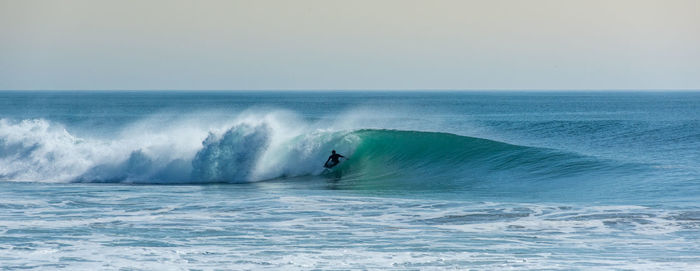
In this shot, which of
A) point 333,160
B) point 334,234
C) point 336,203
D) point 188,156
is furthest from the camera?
point 188,156

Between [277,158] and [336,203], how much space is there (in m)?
7.51

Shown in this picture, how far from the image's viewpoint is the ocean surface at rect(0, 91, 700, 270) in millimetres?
11078

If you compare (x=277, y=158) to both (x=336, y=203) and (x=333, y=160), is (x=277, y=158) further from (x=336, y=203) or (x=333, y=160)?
(x=336, y=203)

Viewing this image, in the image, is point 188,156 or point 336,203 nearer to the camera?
point 336,203

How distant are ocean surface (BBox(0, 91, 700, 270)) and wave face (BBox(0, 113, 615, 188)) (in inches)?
2.2

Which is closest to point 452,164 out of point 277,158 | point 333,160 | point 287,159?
point 333,160

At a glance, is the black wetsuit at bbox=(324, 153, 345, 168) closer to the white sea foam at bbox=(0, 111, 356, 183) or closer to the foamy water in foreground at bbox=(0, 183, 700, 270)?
the white sea foam at bbox=(0, 111, 356, 183)

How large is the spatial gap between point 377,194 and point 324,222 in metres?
4.32

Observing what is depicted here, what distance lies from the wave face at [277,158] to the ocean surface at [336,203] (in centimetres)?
6

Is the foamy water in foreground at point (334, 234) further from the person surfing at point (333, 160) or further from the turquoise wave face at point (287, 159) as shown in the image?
the person surfing at point (333, 160)

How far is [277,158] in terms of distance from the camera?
23.5 meters

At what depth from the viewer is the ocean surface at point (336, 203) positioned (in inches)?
436

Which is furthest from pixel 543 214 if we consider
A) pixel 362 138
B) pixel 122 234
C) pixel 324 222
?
pixel 362 138

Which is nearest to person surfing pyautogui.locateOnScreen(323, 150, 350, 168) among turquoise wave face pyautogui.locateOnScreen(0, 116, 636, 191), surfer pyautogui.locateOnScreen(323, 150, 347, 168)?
surfer pyautogui.locateOnScreen(323, 150, 347, 168)
